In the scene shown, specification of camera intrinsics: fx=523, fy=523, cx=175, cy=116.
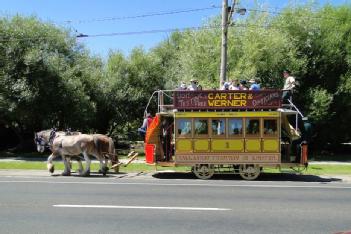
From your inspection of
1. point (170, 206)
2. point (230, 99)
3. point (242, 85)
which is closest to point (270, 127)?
point (230, 99)

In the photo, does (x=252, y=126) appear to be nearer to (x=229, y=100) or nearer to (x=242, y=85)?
(x=229, y=100)

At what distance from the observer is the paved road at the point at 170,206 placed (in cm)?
915

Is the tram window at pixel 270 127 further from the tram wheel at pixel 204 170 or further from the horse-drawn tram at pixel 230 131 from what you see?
the tram wheel at pixel 204 170

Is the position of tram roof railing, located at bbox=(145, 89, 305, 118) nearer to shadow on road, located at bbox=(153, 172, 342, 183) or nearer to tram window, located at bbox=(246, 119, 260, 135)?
tram window, located at bbox=(246, 119, 260, 135)

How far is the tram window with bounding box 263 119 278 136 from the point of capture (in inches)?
723

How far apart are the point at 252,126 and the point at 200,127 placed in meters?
1.83

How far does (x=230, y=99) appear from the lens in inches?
726

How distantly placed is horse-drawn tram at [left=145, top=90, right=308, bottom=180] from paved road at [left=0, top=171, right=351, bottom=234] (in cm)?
156

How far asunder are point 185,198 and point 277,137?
21.7 ft

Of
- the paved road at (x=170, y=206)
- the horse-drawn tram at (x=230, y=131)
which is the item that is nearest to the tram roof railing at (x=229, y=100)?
the horse-drawn tram at (x=230, y=131)

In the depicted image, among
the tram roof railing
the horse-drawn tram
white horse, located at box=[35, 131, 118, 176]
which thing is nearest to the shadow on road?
the horse-drawn tram

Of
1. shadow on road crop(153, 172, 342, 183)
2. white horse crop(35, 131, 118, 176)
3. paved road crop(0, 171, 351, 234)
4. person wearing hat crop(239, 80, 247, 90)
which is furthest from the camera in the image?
person wearing hat crop(239, 80, 247, 90)

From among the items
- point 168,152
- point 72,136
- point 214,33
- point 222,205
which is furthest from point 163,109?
point 214,33

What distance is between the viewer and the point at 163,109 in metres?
19.2
